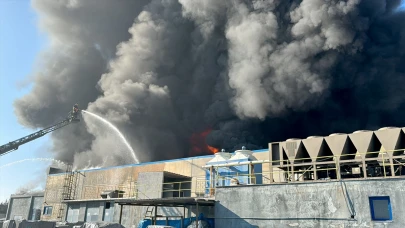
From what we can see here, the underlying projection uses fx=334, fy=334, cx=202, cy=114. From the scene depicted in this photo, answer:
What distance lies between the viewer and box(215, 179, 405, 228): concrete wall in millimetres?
13398

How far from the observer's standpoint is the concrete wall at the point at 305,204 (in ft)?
44.0

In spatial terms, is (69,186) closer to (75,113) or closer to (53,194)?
(53,194)

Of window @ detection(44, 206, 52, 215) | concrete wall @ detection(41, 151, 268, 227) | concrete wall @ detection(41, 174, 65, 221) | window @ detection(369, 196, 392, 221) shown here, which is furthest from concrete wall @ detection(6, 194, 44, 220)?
window @ detection(369, 196, 392, 221)

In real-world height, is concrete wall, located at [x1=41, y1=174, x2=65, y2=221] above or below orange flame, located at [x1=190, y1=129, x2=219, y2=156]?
below

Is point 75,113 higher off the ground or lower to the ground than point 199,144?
higher

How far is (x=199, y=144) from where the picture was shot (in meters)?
52.9

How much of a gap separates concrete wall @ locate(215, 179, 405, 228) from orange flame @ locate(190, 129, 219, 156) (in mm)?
34194

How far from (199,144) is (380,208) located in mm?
40202

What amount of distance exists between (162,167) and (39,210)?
17.3 meters

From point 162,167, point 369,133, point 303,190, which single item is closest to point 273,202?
point 303,190

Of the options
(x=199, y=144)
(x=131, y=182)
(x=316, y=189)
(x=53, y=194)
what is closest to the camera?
(x=316, y=189)

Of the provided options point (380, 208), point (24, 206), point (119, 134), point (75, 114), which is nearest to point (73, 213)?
point (24, 206)

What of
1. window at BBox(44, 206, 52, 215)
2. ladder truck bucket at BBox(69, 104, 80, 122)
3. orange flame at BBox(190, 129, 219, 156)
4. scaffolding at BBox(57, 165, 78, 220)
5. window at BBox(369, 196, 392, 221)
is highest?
ladder truck bucket at BBox(69, 104, 80, 122)

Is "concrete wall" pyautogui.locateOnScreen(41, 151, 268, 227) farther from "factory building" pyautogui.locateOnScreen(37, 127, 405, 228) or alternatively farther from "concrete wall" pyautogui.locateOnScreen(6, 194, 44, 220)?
"concrete wall" pyautogui.locateOnScreen(6, 194, 44, 220)
